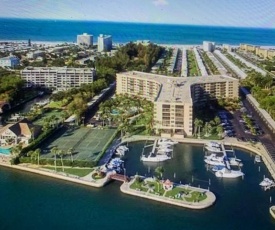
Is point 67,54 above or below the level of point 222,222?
above

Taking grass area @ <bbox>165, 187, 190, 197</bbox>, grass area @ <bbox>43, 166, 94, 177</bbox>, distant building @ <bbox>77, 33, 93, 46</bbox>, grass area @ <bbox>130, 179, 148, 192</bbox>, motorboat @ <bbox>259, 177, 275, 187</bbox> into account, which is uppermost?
distant building @ <bbox>77, 33, 93, 46</bbox>

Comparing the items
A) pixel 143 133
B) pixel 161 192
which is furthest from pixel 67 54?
pixel 161 192

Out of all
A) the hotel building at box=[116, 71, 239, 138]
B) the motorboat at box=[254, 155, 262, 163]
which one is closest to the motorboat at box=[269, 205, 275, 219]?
the motorboat at box=[254, 155, 262, 163]

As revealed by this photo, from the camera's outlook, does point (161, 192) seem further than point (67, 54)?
No

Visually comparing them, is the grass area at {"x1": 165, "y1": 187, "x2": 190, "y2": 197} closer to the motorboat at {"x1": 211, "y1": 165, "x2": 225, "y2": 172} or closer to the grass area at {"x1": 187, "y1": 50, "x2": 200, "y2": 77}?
the motorboat at {"x1": 211, "y1": 165, "x2": 225, "y2": 172}

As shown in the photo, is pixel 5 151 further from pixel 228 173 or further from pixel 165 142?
pixel 228 173

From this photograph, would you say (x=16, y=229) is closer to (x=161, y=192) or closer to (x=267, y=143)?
(x=161, y=192)
